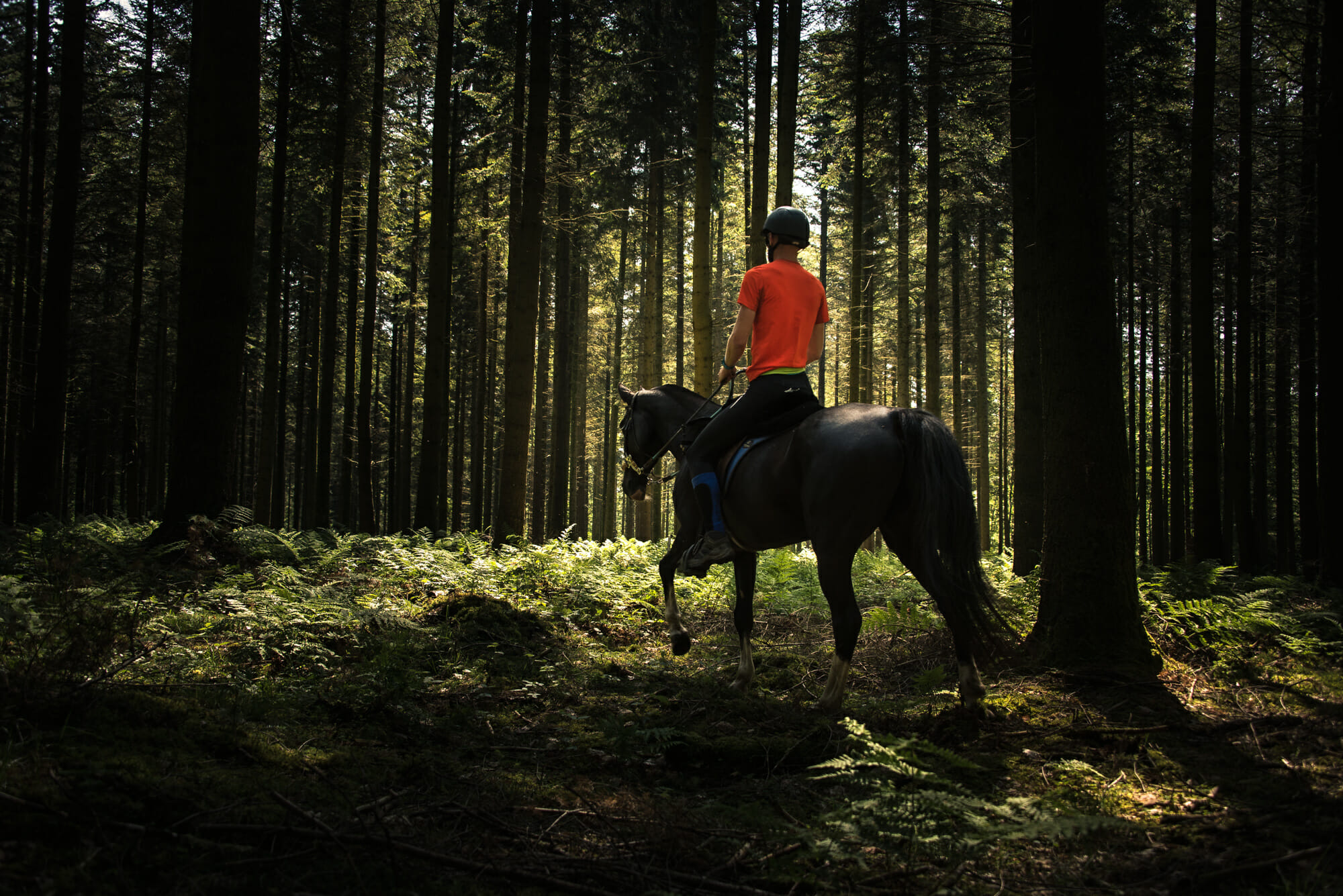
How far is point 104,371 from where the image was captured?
25578 millimetres

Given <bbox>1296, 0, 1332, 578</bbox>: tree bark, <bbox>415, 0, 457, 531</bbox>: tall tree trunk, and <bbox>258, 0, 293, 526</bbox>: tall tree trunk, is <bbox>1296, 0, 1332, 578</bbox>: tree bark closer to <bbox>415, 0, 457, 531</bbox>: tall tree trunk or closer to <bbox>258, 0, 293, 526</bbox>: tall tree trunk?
<bbox>415, 0, 457, 531</bbox>: tall tree trunk

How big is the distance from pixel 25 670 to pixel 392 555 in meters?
6.46

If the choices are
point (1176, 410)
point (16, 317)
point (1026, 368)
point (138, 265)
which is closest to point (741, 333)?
point (1026, 368)

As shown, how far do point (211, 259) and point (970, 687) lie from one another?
335 inches

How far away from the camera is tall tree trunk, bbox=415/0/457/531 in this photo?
14281mm

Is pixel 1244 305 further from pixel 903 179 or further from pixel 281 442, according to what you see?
pixel 281 442

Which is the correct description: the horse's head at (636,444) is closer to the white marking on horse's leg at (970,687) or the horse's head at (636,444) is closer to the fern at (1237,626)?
the white marking on horse's leg at (970,687)

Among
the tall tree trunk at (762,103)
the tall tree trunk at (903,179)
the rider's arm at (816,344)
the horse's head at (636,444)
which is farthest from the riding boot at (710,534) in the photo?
the tall tree trunk at (903,179)

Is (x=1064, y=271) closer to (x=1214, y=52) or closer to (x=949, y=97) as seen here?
(x=1214, y=52)

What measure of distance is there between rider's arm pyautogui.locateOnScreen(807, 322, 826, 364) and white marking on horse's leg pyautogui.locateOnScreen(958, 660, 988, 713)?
2.60 metres

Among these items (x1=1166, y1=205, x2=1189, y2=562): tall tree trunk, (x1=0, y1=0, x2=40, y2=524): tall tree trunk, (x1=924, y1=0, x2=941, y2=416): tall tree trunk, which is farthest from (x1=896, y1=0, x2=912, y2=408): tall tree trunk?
(x1=0, y1=0, x2=40, y2=524): tall tree trunk

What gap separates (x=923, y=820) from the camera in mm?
2516

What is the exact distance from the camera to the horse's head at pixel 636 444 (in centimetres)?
741

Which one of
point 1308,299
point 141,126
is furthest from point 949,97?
point 141,126
